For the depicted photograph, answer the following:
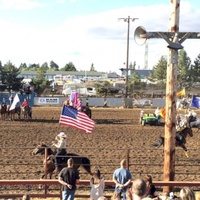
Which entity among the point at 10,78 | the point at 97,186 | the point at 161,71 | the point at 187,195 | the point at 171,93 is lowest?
the point at 97,186

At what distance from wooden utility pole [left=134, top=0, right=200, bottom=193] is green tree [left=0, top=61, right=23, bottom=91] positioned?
2864 inches

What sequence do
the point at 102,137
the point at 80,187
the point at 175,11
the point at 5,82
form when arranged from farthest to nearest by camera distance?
the point at 5,82, the point at 102,137, the point at 80,187, the point at 175,11

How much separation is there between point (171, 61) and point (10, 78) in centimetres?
7580

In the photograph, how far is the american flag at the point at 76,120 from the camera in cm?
1544

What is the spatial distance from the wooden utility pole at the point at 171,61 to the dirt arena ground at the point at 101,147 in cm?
181

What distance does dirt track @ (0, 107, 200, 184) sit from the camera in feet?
51.2

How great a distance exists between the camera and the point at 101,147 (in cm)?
2105

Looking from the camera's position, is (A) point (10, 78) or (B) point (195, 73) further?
(B) point (195, 73)

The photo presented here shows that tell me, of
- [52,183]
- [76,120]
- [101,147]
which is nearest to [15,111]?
[101,147]

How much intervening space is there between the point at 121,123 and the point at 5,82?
184ft

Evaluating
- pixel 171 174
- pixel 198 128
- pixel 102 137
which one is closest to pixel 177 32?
pixel 171 174

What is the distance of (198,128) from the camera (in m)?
29.7

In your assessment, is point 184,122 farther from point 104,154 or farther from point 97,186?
point 97,186

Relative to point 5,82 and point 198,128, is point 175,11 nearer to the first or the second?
point 198,128
